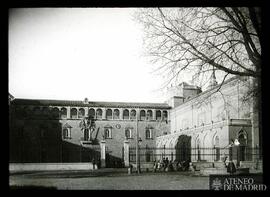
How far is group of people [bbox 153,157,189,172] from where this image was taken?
1034cm

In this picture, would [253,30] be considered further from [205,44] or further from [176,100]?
[176,100]

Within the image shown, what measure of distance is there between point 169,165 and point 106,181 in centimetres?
169

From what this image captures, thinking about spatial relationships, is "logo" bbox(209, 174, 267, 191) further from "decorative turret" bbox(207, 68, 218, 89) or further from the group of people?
"decorative turret" bbox(207, 68, 218, 89)

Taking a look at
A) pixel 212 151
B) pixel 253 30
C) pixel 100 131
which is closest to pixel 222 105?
pixel 212 151

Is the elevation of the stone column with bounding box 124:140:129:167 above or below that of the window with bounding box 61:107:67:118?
below

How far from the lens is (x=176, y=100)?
437 inches

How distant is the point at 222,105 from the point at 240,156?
4.33 feet

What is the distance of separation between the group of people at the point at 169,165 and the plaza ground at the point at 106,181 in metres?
0.16

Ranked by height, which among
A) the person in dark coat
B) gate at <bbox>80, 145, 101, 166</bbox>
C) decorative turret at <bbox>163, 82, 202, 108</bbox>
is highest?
decorative turret at <bbox>163, 82, 202, 108</bbox>

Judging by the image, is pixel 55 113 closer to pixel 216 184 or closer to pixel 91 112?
pixel 91 112

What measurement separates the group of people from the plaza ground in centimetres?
16

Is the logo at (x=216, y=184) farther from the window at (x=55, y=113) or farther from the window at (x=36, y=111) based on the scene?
the window at (x=36, y=111)

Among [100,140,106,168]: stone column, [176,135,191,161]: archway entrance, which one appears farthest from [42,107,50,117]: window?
[176,135,191,161]: archway entrance

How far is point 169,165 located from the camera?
10.6 m
